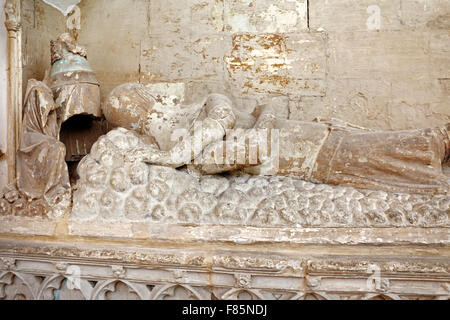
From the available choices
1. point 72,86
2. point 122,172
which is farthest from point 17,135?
point 122,172

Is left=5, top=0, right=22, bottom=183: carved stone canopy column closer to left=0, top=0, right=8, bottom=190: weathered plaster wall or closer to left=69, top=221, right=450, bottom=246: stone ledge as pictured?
left=0, top=0, right=8, bottom=190: weathered plaster wall

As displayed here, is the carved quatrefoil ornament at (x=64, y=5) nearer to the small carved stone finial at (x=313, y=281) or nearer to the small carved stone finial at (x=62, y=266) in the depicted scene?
the small carved stone finial at (x=62, y=266)

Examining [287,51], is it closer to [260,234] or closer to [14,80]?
[260,234]

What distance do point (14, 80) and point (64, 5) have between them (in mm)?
1340

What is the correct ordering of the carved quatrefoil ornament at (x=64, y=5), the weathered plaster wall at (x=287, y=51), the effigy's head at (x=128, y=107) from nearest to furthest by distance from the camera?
the effigy's head at (x=128, y=107), the weathered plaster wall at (x=287, y=51), the carved quatrefoil ornament at (x=64, y=5)

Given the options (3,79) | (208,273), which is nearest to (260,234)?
(208,273)

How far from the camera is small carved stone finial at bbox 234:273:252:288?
6.95 feet

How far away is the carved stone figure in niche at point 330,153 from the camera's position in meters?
2.30

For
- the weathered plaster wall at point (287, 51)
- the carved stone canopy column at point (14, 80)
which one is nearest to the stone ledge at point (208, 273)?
the carved stone canopy column at point (14, 80)

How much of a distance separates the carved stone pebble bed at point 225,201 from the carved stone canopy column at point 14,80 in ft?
3.42

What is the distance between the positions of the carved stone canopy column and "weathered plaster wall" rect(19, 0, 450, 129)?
230 mm

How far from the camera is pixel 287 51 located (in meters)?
3.79

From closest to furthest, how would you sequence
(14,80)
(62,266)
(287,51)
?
(62,266) < (14,80) < (287,51)

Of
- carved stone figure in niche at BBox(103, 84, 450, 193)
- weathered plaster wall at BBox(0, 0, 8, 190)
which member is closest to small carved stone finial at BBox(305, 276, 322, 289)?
carved stone figure in niche at BBox(103, 84, 450, 193)
